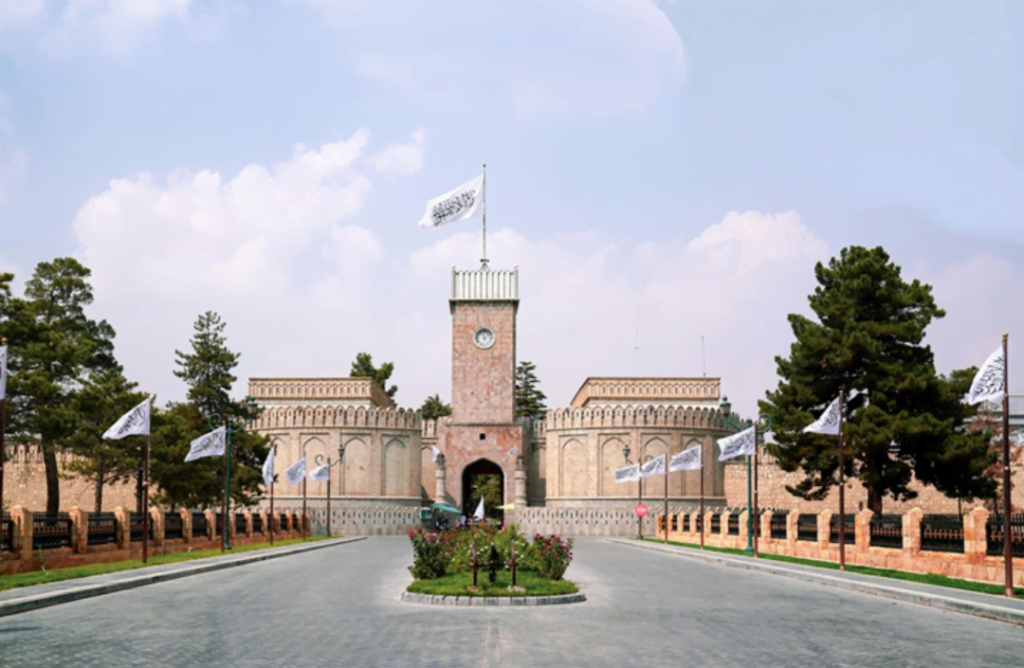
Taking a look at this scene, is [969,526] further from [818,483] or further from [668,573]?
[818,483]

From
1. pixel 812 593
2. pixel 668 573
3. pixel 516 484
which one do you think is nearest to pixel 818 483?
pixel 668 573

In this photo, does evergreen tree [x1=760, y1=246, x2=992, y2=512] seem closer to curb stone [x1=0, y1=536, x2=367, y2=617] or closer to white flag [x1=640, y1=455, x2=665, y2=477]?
white flag [x1=640, y1=455, x2=665, y2=477]

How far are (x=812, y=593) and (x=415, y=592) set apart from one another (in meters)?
7.05

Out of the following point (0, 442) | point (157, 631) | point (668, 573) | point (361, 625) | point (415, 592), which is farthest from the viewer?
point (668, 573)

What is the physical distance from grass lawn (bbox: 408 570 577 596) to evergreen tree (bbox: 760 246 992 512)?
811 inches

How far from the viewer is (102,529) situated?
23625mm

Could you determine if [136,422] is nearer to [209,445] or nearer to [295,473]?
[209,445]

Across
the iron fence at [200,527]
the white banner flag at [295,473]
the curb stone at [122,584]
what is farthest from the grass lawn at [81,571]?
the white banner flag at [295,473]

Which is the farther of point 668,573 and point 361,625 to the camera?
point 668,573

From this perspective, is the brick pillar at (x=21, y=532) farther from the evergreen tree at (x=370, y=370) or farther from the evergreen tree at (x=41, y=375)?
the evergreen tree at (x=370, y=370)

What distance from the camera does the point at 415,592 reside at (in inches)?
598

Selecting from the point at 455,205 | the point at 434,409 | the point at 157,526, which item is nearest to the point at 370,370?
the point at 434,409

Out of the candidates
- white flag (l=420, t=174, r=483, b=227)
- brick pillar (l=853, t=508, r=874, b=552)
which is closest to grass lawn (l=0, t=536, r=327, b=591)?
brick pillar (l=853, t=508, r=874, b=552)

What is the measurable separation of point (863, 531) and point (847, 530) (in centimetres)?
116
